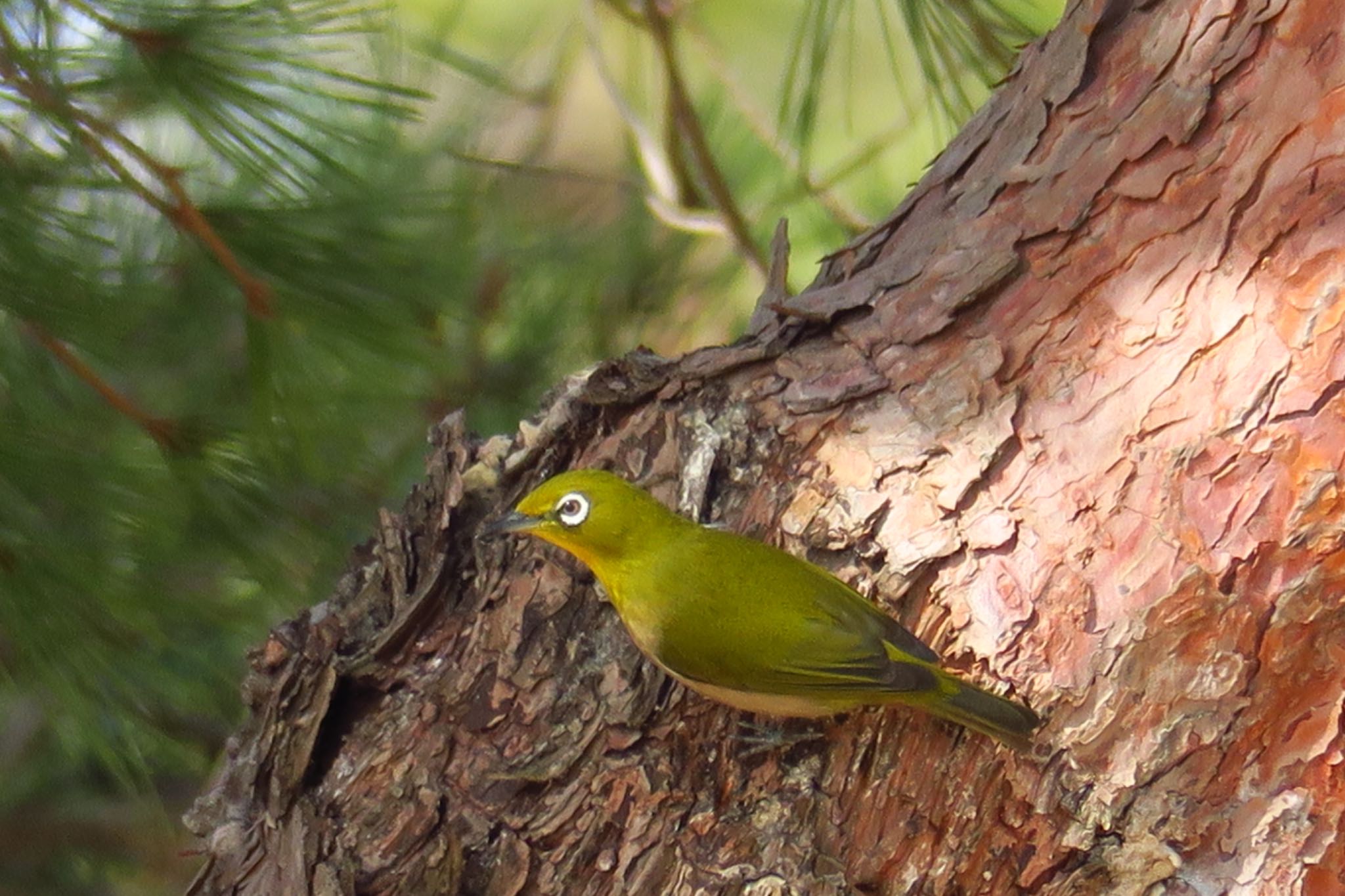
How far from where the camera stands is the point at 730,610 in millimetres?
1687

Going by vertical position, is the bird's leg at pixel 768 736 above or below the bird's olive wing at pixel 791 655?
below

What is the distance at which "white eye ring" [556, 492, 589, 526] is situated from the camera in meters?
1.66

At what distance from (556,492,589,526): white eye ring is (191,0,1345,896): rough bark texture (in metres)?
0.12

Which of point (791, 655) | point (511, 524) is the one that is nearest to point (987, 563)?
point (791, 655)

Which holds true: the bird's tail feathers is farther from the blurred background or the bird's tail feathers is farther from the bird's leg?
the blurred background

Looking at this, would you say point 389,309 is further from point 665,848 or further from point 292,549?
point 665,848

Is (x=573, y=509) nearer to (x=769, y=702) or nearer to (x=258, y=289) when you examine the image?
(x=769, y=702)

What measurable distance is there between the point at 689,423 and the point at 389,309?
75 cm

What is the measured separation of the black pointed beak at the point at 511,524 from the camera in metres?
1.67

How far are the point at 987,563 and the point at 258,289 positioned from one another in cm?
121

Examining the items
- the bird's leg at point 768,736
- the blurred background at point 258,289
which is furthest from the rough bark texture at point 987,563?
the blurred background at point 258,289

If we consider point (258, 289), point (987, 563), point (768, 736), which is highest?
point (258, 289)

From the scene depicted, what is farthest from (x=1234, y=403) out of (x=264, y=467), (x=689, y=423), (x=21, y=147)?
(x=21, y=147)

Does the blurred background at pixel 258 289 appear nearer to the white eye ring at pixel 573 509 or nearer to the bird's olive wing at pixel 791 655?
the white eye ring at pixel 573 509
